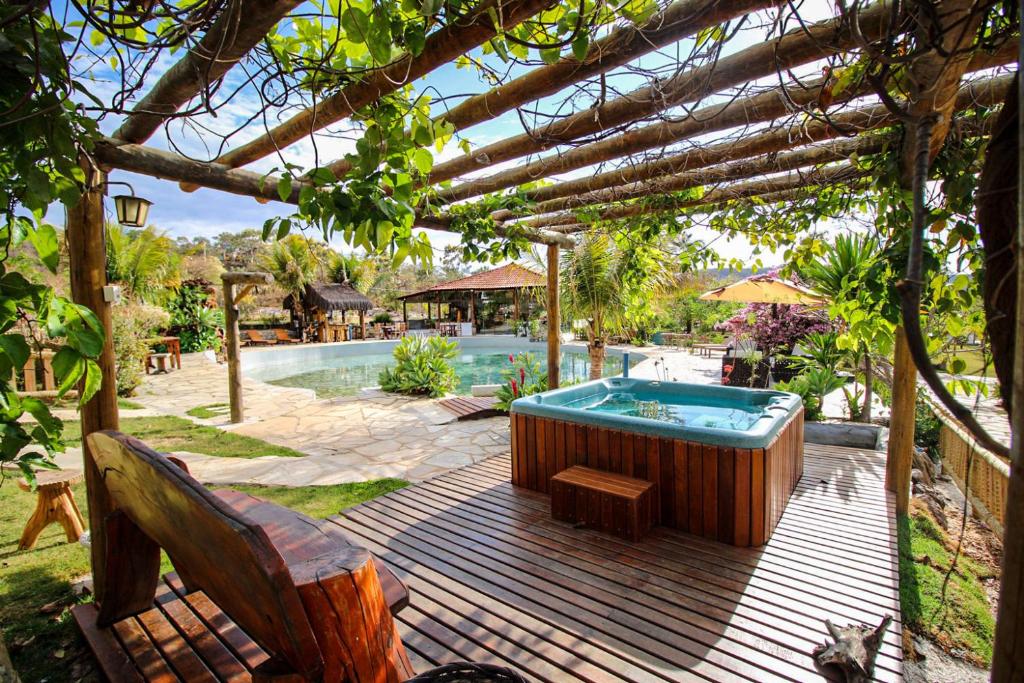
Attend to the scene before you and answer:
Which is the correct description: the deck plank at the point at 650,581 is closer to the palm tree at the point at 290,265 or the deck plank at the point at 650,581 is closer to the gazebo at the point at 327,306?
the gazebo at the point at 327,306

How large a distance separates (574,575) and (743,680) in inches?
39.5

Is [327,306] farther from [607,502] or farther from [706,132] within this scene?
[706,132]

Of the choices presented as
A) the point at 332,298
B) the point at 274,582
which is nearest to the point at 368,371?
the point at 332,298

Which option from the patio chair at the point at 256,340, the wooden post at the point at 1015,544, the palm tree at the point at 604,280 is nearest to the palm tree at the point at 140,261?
the patio chair at the point at 256,340

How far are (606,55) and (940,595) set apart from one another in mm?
3910

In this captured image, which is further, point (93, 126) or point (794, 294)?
point (794, 294)

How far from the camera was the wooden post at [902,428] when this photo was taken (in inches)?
149

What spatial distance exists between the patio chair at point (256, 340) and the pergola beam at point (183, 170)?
20.1 m

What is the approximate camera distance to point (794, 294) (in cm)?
683

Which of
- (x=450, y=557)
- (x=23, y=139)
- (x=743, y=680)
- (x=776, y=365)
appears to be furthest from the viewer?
(x=776, y=365)

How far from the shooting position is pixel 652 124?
2822 mm

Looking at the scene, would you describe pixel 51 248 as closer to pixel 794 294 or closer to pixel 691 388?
pixel 691 388

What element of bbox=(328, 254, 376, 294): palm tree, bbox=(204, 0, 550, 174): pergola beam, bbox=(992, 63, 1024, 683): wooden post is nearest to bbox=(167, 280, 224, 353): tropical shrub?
bbox=(328, 254, 376, 294): palm tree

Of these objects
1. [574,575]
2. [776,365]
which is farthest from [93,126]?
[776,365]
